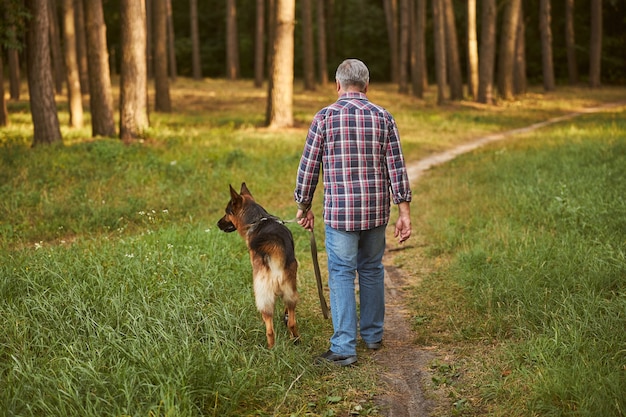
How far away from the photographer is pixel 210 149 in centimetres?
1566

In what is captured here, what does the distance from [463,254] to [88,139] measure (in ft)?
39.6

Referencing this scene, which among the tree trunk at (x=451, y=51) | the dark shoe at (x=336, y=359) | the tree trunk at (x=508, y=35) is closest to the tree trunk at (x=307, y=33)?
the tree trunk at (x=451, y=51)

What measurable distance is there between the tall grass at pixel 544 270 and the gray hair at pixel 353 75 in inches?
96.6

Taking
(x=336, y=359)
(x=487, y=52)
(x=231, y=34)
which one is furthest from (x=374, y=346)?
(x=231, y=34)

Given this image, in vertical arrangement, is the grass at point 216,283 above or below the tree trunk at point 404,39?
below

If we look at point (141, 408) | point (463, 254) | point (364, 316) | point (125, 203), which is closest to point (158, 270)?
point (364, 316)

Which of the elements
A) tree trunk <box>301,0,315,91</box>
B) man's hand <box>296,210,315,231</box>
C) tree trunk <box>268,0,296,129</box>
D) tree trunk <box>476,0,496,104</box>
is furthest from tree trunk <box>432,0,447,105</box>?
man's hand <box>296,210,315,231</box>

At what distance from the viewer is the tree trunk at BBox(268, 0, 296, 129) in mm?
18984

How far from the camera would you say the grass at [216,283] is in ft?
14.2

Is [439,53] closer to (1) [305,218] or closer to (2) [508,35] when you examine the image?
(2) [508,35]

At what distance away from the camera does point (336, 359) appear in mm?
5246

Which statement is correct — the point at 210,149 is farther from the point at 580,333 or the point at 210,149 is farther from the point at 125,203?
the point at 580,333

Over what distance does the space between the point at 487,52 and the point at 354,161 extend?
25698 millimetres

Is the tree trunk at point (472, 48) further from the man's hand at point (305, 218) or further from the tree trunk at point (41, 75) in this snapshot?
the man's hand at point (305, 218)
